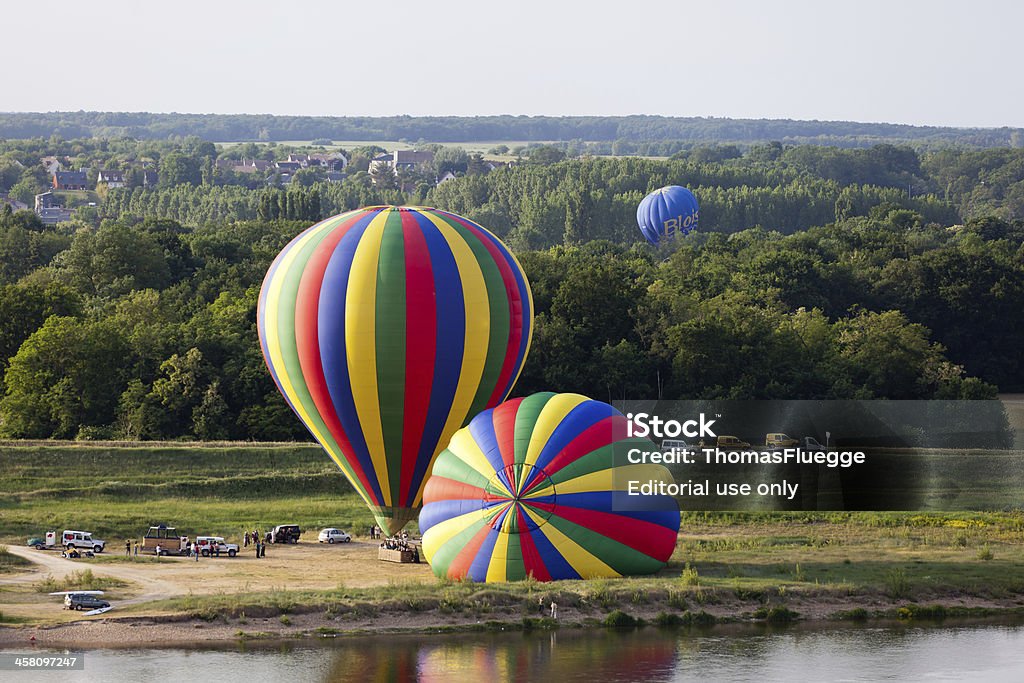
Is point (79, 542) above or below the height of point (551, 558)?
below

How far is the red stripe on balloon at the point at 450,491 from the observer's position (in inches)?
1608

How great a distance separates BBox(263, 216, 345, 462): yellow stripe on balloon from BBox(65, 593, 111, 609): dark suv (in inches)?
408

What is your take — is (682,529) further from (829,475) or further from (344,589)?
(344,589)

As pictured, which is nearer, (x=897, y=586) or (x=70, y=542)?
(x=897, y=586)

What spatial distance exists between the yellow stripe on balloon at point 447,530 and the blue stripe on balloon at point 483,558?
1.60ft

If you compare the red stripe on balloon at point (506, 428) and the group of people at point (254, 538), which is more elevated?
the red stripe on balloon at point (506, 428)

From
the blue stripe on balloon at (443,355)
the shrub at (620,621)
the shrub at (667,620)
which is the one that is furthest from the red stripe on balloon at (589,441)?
the blue stripe on balloon at (443,355)

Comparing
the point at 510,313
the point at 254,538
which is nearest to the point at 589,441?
the point at 510,313

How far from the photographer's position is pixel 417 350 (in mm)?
47344

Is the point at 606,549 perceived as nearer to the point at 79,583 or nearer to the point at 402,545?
the point at 402,545

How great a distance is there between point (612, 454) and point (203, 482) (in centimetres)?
2220

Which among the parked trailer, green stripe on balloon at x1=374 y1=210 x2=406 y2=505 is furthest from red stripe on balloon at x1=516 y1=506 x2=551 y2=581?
the parked trailer

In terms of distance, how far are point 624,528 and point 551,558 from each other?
1.82 m

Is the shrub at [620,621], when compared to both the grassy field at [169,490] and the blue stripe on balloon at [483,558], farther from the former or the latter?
the grassy field at [169,490]
